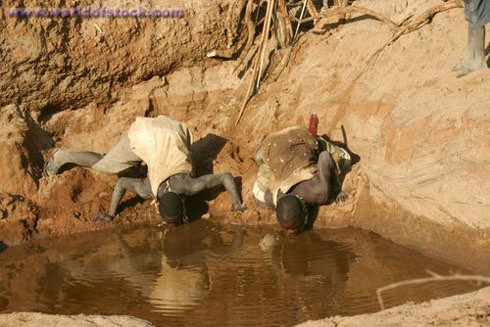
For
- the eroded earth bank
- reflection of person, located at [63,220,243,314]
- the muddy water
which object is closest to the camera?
the muddy water

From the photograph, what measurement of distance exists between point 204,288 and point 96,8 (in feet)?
11.7

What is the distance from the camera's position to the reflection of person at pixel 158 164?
7.66m

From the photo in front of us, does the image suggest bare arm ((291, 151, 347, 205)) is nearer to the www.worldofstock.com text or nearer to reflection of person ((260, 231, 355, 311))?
reflection of person ((260, 231, 355, 311))

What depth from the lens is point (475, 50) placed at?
6.83m

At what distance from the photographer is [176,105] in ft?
28.8

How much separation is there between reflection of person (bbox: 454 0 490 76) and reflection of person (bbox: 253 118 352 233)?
1.38 meters

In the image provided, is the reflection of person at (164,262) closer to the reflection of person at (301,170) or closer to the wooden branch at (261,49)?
the reflection of person at (301,170)

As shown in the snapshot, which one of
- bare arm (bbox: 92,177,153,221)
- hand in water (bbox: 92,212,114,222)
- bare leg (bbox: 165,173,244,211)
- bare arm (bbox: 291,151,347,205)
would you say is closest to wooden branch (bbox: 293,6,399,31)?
bare arm (bbox: 291,151,347,205)

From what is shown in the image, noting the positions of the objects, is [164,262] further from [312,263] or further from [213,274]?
[312,263]

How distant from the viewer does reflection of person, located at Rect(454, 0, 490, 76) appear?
264 inches

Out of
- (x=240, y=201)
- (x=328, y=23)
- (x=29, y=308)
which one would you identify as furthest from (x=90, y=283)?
(x=328, y=23)

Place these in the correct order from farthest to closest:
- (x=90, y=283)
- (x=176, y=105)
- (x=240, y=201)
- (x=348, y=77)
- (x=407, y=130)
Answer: (x=176, y=105) < (x=348, y=77) < (x=240, y=201) < (x=407, y=130) < (x=90, y=283)

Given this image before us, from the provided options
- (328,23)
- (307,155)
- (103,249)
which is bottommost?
(103,249)

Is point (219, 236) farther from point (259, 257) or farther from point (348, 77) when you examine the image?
point (348, 77)
